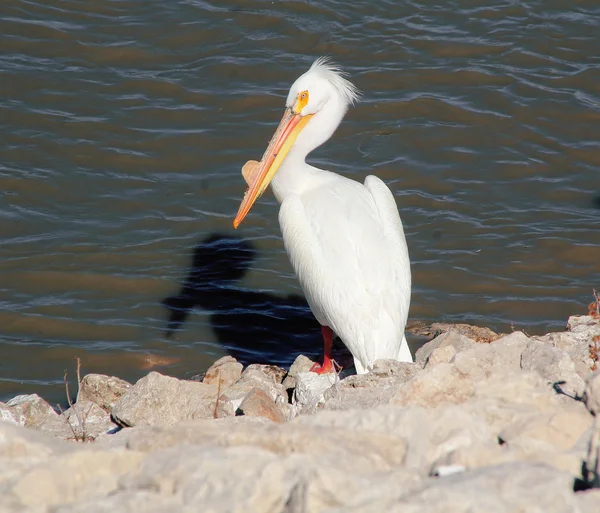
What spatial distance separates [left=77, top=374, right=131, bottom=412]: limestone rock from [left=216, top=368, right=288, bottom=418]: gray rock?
0.68 meters

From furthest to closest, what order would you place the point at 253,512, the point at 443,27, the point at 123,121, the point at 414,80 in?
the point at 443,27, the point at 414,80, the point at 123,121, the point at 253,512

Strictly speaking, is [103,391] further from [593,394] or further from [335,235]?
[593,394]

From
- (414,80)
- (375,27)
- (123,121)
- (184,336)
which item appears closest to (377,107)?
(414,80)

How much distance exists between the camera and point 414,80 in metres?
10.2

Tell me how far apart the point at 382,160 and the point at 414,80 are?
1593 millimetres

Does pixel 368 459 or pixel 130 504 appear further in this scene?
pixel 368 459

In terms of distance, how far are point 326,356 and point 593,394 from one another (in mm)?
3489

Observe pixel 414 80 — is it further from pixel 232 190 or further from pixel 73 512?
pixel 73 512

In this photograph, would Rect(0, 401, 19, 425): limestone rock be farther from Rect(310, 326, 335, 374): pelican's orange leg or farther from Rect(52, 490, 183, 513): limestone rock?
Rect(52, 490, 183, 513): limestone rock

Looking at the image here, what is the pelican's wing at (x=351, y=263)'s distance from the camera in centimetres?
571

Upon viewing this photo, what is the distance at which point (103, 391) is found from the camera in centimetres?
548

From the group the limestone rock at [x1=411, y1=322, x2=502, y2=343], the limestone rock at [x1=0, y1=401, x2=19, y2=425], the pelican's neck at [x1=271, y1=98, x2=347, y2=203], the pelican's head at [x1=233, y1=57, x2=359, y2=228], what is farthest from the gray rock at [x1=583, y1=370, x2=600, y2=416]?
the pelican's head at [x1=233, y1=57, x2=359, y2=228]

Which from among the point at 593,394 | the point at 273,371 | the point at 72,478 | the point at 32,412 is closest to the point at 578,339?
the point at 273,371

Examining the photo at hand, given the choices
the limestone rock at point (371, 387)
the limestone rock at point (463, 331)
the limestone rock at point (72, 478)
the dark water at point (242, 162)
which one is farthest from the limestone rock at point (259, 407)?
the limestone rock at point (72, 478)
